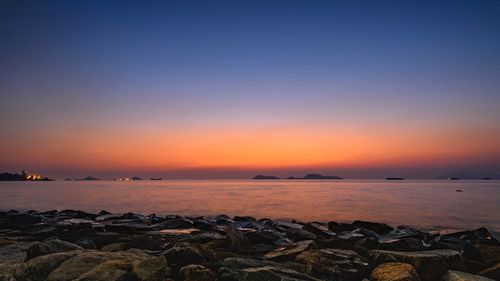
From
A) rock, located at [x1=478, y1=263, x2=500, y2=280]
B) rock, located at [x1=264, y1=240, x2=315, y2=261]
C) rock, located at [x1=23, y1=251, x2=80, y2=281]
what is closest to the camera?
rock, located at [x1=23, y1=251, x2=80, y2=281]

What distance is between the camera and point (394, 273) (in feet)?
19.9

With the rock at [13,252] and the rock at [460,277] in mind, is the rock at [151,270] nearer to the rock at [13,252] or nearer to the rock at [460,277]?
the rock at [13,252]

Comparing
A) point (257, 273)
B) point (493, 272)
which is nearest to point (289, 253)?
point (257, 273)

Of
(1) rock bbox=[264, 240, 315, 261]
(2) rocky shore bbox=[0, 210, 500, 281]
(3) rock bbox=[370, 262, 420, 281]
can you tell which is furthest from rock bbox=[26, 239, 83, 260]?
(3) rock bbox=[370, 262, 420, 281]

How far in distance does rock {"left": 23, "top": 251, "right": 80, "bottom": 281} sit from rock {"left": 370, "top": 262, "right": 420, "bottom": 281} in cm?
545

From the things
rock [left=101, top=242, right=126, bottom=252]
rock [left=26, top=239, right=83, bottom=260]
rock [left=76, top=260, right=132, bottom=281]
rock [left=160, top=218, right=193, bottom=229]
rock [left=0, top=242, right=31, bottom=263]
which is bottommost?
rock [left=160, top=218, right=193, bottom=229]

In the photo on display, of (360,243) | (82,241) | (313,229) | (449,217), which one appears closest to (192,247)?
(82,241)

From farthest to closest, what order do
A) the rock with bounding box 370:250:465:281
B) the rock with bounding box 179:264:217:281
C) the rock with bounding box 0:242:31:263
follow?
the rock with bounding box 0:242:31:263 → the rock with bounding box 370:250:465:281 → the rock with bounding box 179:264:217:281

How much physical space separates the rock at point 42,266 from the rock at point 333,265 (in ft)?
14.3

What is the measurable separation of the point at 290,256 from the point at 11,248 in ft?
22.2

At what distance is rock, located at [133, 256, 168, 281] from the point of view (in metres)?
6.05

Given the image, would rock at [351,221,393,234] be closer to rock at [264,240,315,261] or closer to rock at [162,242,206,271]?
rock at [264,240,315,261]

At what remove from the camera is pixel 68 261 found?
652 cm

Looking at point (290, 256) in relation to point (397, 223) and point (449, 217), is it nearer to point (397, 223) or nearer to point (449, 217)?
point (397, 223)
